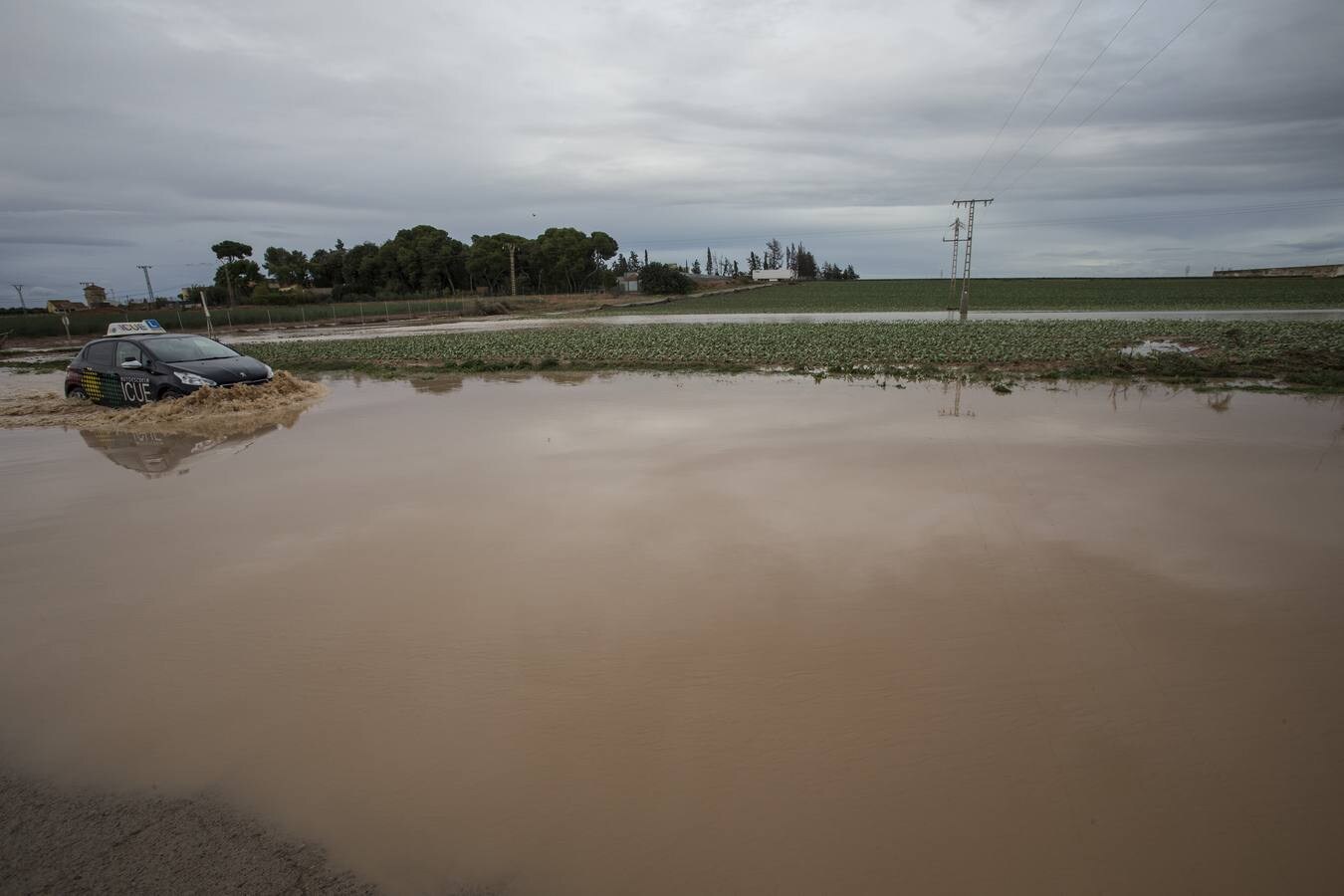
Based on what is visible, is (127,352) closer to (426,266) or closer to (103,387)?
(103,387)

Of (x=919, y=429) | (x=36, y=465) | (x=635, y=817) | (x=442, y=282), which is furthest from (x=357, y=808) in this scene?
(x=442, y=282)

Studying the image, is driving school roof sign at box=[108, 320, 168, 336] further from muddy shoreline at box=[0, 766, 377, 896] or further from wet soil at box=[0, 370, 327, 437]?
muddy shoreline at box=[0, 766, 377, 896]

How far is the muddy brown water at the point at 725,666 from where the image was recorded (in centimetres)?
308

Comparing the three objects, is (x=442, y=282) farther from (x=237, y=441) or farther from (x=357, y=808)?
(x=357, y=808)

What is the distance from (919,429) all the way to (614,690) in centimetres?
811

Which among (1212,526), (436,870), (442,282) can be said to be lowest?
(436,870)

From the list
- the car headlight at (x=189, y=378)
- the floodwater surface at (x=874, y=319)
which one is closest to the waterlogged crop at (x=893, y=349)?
the floodwater surface at (x=874, y=319)

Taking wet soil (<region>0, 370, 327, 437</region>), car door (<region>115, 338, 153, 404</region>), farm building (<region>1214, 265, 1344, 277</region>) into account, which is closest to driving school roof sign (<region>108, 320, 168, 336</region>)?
car door (<region>115, 338, 153, 404</region>)

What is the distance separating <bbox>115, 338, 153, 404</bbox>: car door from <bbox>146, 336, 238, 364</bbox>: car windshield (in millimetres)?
329

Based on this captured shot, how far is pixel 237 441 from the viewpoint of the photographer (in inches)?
447

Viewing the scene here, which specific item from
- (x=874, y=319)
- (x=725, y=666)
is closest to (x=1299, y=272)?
(x=874, y=319)

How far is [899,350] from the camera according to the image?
20.6 m

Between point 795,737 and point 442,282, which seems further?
point 442,282

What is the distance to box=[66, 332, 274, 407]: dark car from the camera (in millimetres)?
13484
